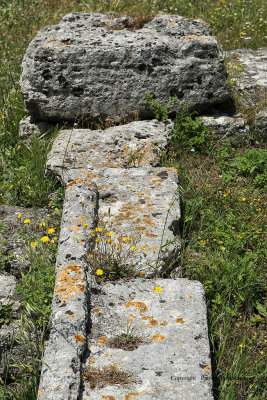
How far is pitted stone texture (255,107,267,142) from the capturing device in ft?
17.5

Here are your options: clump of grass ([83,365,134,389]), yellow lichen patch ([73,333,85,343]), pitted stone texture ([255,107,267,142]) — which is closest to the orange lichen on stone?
yellow lichen patch ([73,333,85,343])

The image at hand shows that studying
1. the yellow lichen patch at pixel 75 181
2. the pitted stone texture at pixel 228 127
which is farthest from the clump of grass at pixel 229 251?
the yellow lichen patch at pixel 75 181

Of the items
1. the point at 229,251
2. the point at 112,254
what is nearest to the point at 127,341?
the point at 112,254

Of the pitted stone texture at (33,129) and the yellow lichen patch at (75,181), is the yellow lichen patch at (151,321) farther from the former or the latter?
the pitted stone texture at (33,129)

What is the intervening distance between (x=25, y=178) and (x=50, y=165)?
12.2 inches

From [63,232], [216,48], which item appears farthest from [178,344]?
[216,48]

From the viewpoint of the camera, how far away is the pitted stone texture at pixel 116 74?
5.12 m

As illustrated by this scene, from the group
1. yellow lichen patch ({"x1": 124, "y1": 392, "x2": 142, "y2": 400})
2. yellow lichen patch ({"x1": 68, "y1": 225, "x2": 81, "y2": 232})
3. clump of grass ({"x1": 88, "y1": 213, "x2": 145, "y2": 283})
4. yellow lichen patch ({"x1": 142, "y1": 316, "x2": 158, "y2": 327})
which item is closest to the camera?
yellow lichen patch ({"x1": 124, "y1": 392, "x2": 142, "y2": 400})

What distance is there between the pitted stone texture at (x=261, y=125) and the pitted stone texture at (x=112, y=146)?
99 centimetres

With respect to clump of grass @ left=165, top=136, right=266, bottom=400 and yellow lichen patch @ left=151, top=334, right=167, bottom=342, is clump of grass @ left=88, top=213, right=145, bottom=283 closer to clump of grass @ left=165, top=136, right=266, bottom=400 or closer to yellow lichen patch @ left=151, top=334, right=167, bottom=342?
clump of grass @ left=165, top=136, right=266, bottom=400

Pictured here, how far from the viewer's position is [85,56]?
16.7 ft

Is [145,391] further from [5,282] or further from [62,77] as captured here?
[62,77]

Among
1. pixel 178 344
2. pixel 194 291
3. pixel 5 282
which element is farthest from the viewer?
pixel 5 282

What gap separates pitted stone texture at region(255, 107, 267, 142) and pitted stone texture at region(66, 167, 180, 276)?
1561 millimetres
